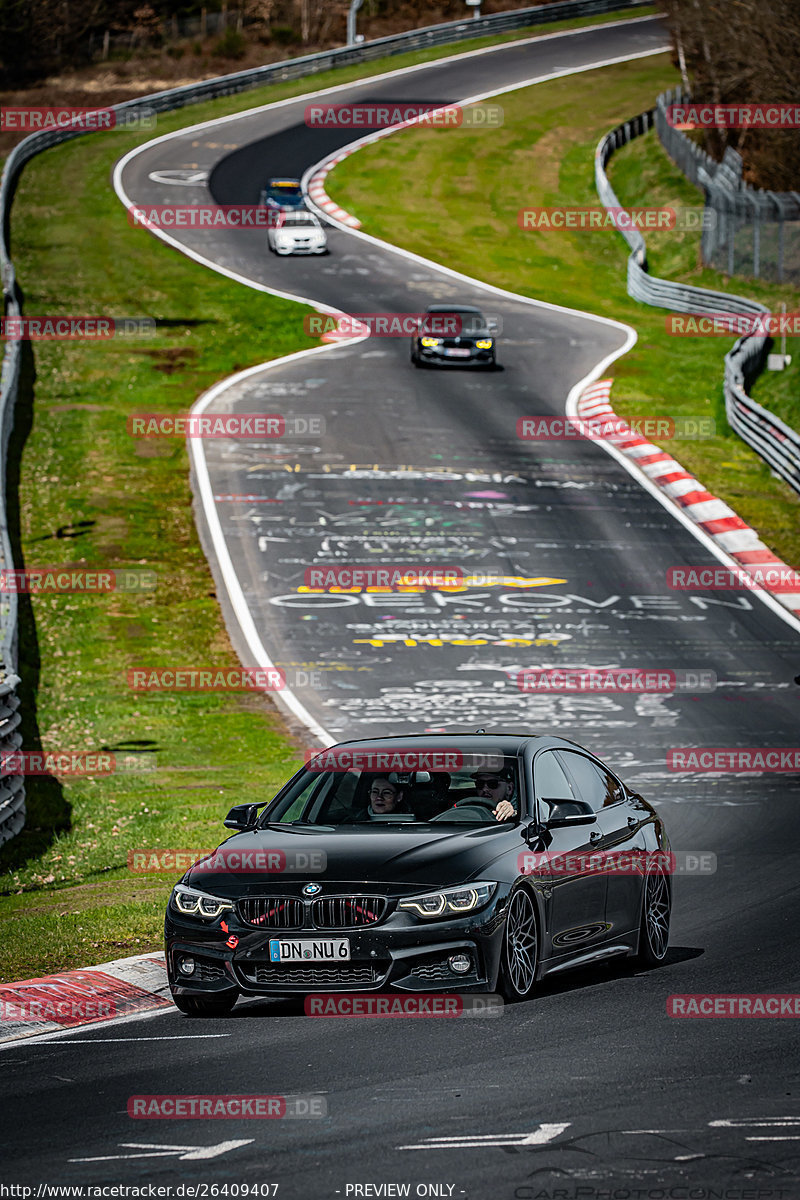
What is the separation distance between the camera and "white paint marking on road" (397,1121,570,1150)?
21.7 feet

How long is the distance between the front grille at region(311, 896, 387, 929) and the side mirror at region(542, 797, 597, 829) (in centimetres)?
137

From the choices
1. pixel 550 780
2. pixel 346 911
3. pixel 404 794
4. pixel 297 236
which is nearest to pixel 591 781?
pixel 550 780

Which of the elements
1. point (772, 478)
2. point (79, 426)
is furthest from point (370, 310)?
point (772, 478)

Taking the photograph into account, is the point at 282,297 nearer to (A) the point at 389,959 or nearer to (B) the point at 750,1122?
(A) the point at 389,959

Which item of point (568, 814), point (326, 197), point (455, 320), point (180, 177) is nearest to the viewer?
point (568, 814)

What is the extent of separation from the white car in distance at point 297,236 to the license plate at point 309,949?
160 ft

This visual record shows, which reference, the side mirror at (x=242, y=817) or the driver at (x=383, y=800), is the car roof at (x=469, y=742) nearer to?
the driver at (x=383, y=800)

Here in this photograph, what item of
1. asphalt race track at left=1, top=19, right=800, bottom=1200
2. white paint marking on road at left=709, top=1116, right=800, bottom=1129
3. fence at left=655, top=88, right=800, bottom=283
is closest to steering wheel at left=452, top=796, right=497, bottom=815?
asphalt race track at left=1, top=19, right=800, bottom=1200

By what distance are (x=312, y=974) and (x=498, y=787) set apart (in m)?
→ 1.72

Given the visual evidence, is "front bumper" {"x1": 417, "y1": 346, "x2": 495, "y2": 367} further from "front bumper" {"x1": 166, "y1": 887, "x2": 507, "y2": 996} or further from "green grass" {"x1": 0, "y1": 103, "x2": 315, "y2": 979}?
"front bumper" {"x1": 166, "y1": 887, "x2": 507, "y2": 996}

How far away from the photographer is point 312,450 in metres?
36.1

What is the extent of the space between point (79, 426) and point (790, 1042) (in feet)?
104

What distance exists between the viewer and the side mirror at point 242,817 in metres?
9.87

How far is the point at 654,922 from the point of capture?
1059 cm
